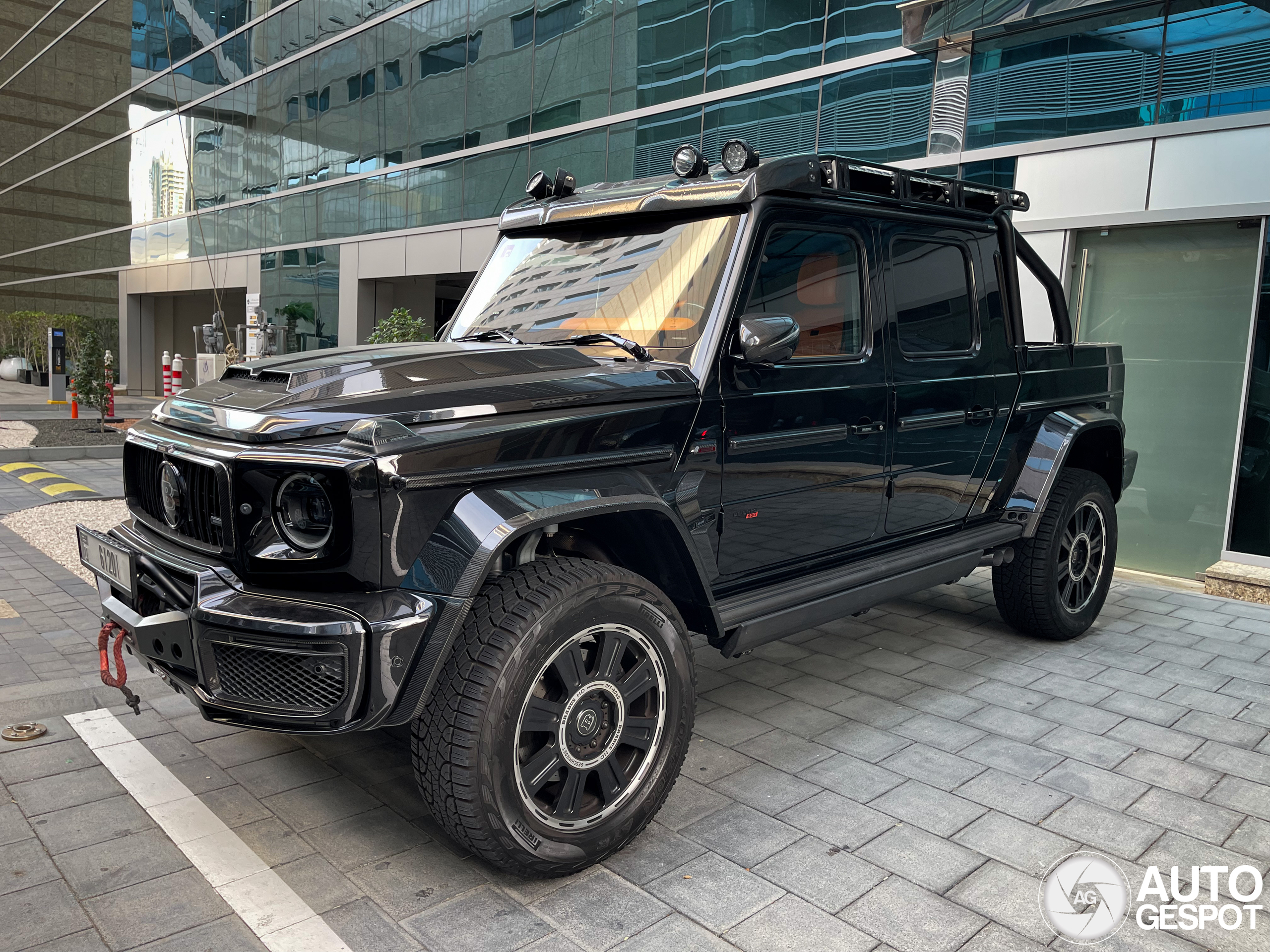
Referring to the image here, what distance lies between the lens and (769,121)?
444 inches

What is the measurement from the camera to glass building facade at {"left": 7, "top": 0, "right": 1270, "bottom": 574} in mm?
7516

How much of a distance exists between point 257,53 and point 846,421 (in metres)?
23.7

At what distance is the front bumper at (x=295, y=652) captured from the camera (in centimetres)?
249

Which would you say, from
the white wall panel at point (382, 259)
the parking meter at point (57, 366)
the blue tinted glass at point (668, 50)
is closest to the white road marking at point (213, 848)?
the blue tinted glass at point (668, 50)

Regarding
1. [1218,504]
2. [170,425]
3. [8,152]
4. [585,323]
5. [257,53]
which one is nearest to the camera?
[170,425]

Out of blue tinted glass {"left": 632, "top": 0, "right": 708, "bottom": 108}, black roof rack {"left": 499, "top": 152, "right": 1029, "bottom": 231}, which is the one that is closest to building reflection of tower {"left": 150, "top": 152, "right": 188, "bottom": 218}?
blue tinted glass {"left": 632, "top": 0, "right": 708, "bottom": 108}

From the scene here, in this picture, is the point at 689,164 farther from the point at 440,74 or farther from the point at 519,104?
the point at 440,74

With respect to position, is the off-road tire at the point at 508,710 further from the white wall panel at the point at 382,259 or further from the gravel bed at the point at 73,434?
the white wall panel at the point at 382,259

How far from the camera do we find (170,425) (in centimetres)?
315

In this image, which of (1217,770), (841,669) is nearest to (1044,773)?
(1217,770)

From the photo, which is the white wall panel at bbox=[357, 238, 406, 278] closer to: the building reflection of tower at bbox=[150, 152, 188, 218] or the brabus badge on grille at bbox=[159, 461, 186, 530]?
the building reflection of tower at bbox=[150, 152, 188, 218]

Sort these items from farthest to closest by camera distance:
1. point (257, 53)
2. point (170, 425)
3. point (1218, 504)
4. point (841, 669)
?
point (257, 53) → point (1218, 504) → point (841, 669) → point (170, 425)

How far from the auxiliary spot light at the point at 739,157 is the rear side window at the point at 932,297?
0.90 m

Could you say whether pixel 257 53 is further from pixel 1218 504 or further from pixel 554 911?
pixel 554 911
